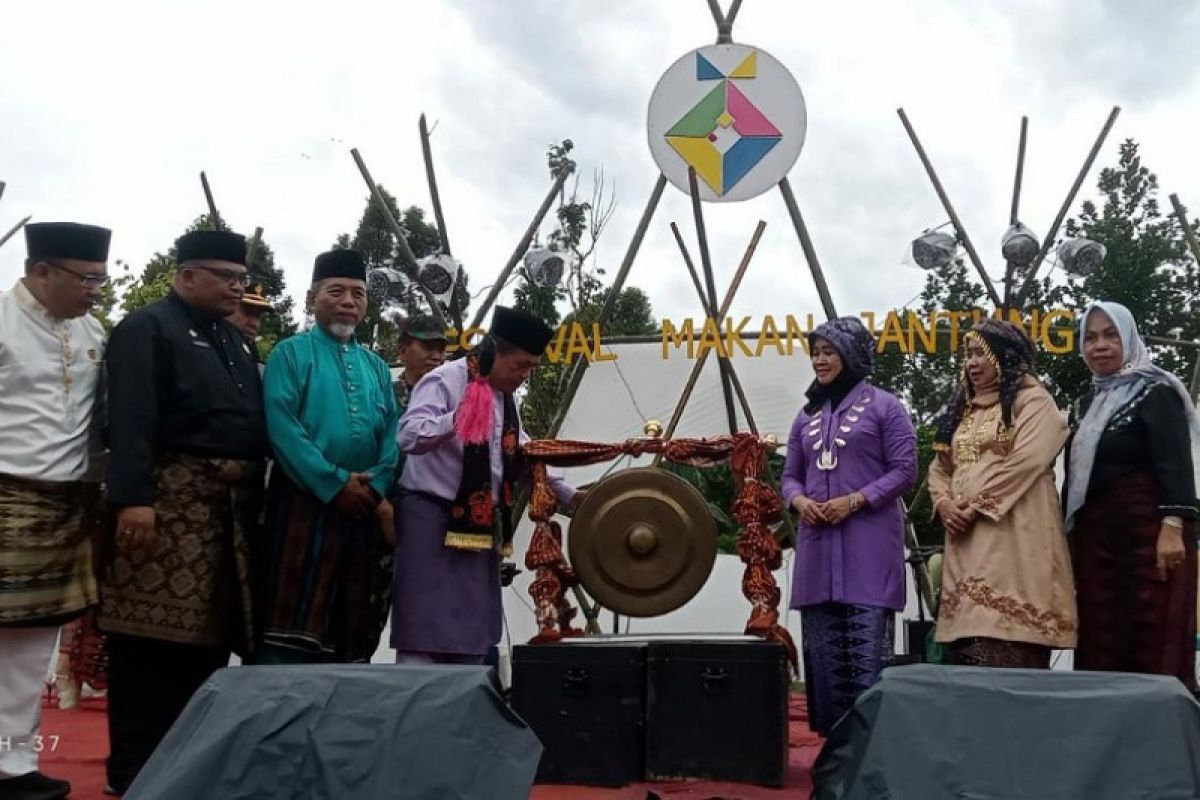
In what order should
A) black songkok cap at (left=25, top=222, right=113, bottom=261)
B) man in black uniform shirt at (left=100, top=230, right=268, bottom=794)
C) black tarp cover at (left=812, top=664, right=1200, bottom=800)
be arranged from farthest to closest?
black songkok cap at (left=25, top=222, right=113, bottom=261) → man in black uniform shirt at (left=100, top=230, right=268, bottom=794) → black tarp cover at (left=812, top=664, right=1200, bottom=800)

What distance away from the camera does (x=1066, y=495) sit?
3234mm

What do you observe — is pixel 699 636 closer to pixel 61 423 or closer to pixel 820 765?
pixel 820 765

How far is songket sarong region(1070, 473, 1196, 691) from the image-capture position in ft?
9.78

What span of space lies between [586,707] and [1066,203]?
5325 millimetres

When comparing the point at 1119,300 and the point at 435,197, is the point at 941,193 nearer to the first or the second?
the point at 435,197

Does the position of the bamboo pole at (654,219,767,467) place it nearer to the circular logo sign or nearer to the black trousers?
the circular logo sign

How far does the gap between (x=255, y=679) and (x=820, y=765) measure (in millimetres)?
1033

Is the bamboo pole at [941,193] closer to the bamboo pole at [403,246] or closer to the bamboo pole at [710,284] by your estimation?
the bamboo pole at [710,284]

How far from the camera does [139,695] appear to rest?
2.85 m

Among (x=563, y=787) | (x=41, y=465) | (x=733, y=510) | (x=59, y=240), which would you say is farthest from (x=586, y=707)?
(x=59, y=240)

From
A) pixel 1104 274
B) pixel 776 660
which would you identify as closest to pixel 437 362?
pixel 776 660

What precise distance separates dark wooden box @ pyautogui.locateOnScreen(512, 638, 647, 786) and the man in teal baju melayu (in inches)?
20.9

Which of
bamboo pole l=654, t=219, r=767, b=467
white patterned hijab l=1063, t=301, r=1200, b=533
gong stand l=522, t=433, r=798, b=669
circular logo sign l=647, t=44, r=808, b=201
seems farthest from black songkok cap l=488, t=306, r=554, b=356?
bamboo pole l=654, t=219, r=767, b=467

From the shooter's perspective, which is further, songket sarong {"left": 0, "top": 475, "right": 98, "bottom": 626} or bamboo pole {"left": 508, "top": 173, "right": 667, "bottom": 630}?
bamboo pole {"left": 508, "top": 173, "right": 667, "bottom": 630}
